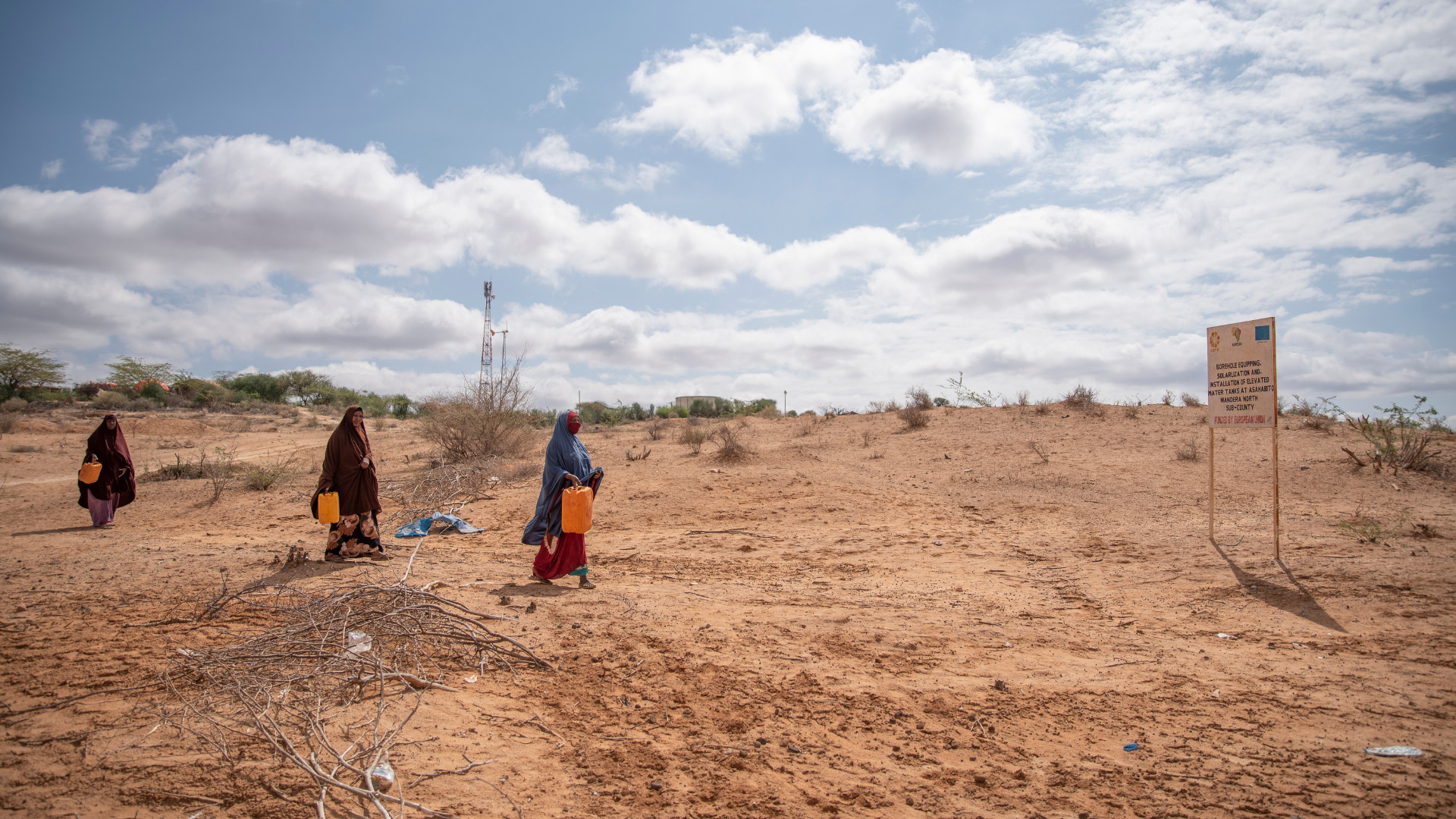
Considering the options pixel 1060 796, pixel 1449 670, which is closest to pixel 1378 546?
pixel 1449 670

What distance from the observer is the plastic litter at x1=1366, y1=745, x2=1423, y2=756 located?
3660 mm

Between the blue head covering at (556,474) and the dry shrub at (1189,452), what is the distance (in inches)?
468

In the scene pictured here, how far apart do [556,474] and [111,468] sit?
10.1m

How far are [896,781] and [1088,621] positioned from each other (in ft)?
12.1

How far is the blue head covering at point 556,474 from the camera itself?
7383mm

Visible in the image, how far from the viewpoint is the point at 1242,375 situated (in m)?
8.12

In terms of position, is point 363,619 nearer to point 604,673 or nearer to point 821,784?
point 604,673

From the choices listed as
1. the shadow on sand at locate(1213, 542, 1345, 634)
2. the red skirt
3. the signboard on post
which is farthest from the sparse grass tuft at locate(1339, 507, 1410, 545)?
the red skirt

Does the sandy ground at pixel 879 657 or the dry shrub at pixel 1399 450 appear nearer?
the sandy ground at pixel 879 657

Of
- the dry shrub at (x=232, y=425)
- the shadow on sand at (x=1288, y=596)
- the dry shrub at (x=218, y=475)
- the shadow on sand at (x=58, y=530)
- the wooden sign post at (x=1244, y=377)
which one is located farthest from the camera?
the dry shrub at (x=232, y=425)

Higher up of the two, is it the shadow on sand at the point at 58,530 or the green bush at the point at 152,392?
the green bush at the point at 152,392

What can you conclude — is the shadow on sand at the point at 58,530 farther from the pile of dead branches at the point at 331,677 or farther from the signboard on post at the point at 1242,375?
the signboard on post at the point at 1242,375

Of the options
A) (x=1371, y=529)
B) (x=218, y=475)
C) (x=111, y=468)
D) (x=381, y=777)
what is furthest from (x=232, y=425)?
(x=1371, y=529)

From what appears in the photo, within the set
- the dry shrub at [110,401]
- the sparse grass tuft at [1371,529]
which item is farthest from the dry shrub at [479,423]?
the dry shrub at [110,401]
